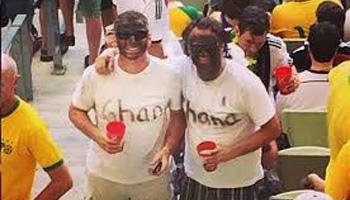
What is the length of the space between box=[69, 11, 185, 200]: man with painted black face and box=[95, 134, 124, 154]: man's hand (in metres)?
0.04

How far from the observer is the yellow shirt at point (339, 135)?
3.63 m

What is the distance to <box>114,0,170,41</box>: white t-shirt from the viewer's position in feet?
20.9

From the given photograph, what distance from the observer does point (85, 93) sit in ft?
14.7

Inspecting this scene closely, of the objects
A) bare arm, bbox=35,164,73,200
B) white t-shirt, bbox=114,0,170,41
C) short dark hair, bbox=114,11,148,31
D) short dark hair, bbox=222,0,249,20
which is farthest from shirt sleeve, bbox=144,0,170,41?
bare arm, bbox=35,164,73,200

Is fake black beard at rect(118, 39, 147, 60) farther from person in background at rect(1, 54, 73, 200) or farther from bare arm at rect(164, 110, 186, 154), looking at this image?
person in background at rect(1, 54, 73, 200)

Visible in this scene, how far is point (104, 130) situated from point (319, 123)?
130 cm

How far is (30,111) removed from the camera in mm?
4074

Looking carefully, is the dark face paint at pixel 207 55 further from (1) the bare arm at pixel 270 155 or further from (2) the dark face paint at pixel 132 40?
(1) the bare arm at pixel 270 155

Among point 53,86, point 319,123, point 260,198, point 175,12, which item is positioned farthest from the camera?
point 53,86

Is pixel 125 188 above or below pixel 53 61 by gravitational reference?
above

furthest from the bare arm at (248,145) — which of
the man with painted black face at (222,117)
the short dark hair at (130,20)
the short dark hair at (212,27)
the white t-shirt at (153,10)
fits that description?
the white t-shirt at (153,10)

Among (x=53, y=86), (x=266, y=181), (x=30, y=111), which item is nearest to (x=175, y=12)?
(x=53, y=86)

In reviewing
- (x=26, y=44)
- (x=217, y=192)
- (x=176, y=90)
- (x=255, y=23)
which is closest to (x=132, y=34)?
(x=176, y=90)

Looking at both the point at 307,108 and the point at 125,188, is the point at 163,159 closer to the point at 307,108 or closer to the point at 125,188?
the point at 125,188
